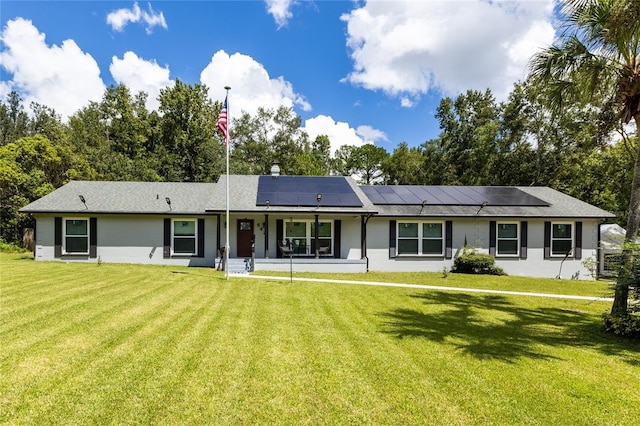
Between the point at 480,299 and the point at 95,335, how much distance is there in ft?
31.9

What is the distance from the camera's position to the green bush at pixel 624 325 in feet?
20.5

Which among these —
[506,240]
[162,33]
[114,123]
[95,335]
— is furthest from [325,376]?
[114,123]

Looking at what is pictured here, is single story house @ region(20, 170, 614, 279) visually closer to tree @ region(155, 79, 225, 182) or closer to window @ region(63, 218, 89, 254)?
window @ region(63, 218, 89, 254)

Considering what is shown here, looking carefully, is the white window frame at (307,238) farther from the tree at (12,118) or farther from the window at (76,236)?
the tree at (12,118)

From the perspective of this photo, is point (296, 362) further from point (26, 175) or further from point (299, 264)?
point (26, 175)

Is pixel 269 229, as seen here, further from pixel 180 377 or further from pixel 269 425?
pixel 269 425

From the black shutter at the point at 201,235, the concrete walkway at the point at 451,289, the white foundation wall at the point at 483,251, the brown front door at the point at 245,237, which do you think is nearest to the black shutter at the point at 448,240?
the white foundation wall at the point at 483,251

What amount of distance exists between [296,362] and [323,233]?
10.8m

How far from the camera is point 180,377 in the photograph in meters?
4.07

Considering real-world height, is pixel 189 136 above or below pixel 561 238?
above

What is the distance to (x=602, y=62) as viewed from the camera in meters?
7.26

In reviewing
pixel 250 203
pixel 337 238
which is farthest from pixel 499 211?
pixel 250 203

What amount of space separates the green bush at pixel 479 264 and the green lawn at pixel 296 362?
5.92m

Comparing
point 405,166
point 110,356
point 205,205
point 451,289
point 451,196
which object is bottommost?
point 451,289
